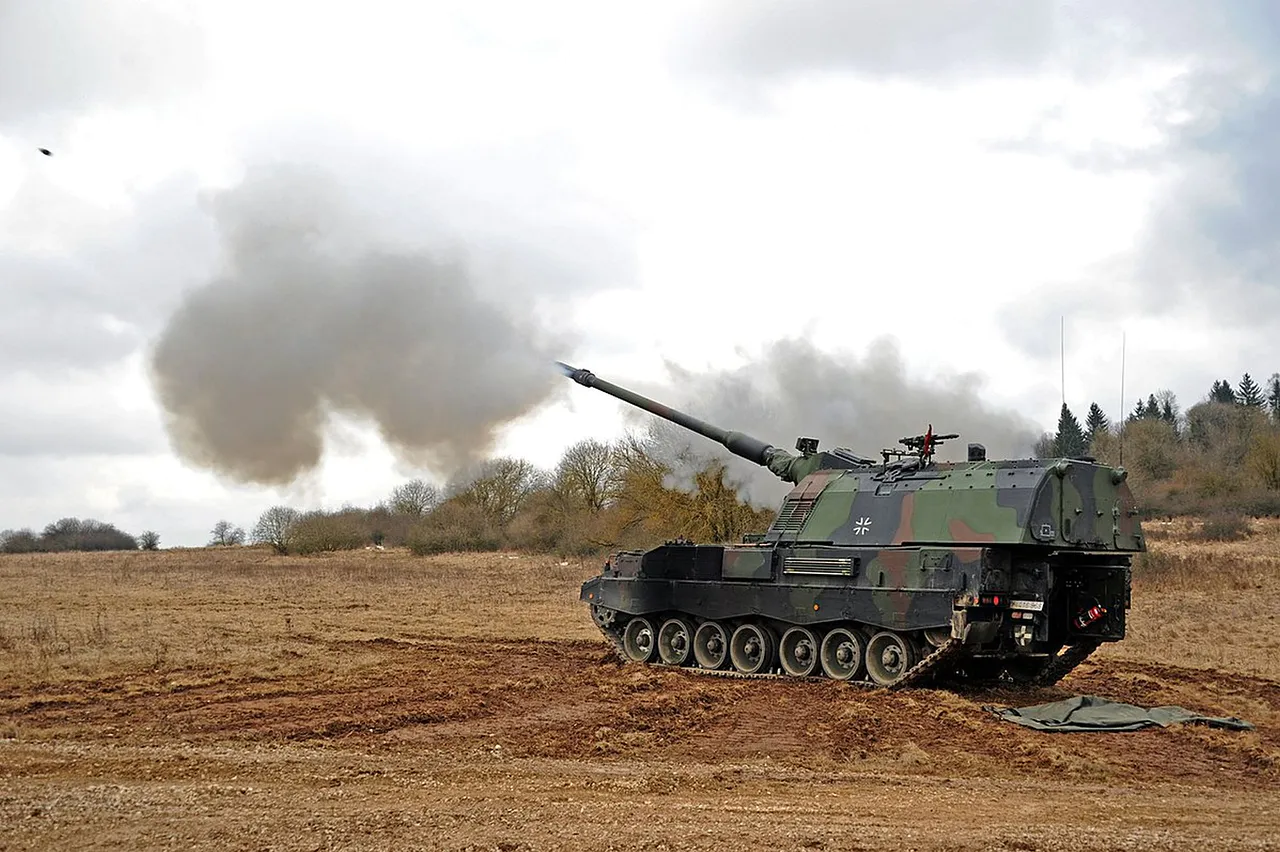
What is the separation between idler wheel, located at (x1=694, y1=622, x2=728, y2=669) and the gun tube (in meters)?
3.06

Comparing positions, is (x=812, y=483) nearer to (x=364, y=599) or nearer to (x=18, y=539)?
(x=364, y=599)

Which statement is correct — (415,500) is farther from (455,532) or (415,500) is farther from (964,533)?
(964,533)

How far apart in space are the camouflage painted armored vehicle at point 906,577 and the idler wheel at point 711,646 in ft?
0.07

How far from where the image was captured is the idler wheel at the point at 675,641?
19.3 meters

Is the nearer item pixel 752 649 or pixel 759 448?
pixel 752 649

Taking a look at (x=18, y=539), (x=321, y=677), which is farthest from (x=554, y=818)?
(x=18, y=539)

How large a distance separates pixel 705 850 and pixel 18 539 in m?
76.2

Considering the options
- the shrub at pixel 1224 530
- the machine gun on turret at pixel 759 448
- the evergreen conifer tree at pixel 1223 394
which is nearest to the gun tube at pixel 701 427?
the machine gun on turret at pixel 759 448

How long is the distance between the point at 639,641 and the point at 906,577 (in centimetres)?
535

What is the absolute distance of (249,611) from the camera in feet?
89.1

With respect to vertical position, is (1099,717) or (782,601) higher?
(782,601)

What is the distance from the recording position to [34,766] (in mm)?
10219

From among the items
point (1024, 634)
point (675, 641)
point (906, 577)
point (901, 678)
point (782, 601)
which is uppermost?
point (906, 577)

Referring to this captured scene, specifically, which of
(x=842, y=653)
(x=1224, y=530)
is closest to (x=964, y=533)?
(x=842, y=653)
